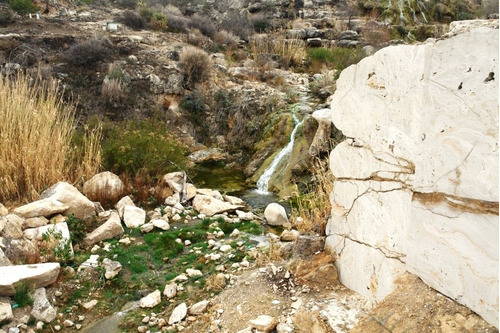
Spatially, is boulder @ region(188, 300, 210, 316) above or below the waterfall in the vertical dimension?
above

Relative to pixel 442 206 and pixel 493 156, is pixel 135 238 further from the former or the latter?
pixel 493 156

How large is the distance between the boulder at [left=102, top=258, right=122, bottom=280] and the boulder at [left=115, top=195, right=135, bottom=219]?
117cm

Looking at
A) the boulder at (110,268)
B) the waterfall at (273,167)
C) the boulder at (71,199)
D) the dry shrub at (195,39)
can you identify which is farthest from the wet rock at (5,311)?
the dry shrub at (195,39)

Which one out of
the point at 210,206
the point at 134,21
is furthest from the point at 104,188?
the point at 134,21

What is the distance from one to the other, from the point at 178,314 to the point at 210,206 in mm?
2593

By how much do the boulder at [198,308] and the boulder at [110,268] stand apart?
41.8 inches

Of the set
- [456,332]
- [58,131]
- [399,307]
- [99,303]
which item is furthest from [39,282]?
[456,332]

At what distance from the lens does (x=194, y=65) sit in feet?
37.3

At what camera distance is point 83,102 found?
9953mm

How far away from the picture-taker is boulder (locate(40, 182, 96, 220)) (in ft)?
15.2

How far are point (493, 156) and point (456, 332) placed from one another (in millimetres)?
841

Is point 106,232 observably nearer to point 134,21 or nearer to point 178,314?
point 178,314

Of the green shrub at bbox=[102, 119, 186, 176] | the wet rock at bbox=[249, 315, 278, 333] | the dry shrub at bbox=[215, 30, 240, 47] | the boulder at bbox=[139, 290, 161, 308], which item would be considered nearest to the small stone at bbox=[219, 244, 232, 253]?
the boulder at bbox=[139, 290, 161, 308]

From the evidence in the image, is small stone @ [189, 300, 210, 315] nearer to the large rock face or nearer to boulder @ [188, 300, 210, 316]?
boulder @ [188, 300, 210, 316]
